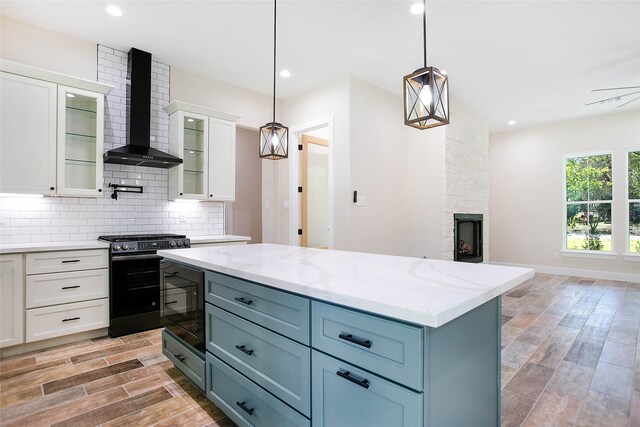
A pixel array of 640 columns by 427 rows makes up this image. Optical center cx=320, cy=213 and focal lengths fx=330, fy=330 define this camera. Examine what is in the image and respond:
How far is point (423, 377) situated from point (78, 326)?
322 centimetres

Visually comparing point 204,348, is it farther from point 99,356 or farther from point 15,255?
point 15,255

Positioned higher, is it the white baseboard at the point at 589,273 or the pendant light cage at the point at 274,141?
the pendant light cage at the point at 274,141

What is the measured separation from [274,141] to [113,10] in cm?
191

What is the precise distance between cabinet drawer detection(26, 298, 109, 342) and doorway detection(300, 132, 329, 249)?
263cm

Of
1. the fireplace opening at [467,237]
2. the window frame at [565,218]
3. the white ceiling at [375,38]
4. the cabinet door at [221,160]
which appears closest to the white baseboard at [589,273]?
the window frame at [565,218]

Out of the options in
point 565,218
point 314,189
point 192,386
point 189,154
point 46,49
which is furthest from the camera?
point 565,218

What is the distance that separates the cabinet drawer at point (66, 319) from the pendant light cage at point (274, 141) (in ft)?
6.89

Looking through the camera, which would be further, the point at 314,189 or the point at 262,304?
the point at 314,189

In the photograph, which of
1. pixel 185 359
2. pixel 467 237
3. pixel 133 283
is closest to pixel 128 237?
pixel 133 283

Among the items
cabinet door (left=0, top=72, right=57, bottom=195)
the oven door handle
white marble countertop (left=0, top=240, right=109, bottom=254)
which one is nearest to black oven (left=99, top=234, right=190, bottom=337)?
the oven door handle

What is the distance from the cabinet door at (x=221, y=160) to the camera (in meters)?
4.08

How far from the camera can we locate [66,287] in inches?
114

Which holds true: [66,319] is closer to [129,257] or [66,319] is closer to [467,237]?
[129,257]

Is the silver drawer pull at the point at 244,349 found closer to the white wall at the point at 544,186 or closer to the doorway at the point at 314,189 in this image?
the doorway at the point at 314,189
